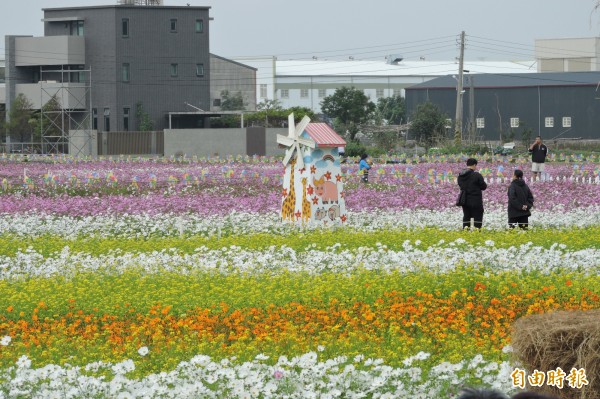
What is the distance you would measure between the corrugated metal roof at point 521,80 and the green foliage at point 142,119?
22.0 meters

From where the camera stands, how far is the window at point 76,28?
65.5 metres

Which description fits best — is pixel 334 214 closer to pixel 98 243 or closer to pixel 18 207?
pixel 98 243

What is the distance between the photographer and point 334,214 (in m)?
22.4

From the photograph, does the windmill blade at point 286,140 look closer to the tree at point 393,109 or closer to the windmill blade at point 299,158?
the windmill blade at point 299,158

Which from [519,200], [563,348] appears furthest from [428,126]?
[563,348]

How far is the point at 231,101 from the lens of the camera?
77562 millimetres

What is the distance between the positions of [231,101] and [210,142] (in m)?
18.3

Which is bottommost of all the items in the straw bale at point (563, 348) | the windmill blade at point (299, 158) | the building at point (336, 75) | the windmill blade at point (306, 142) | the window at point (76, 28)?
the straw bale at point (563, 348)

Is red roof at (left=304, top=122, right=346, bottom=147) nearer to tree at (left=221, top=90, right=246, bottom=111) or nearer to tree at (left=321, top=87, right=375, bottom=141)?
tree at (left=321, top=87, right=375, bottom=141)

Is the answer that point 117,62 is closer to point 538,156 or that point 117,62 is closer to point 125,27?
point 125,27

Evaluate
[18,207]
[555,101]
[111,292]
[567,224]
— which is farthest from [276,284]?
[555,101]

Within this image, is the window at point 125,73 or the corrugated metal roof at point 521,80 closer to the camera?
the window at point 125,73

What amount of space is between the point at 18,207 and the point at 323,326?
14988 millimetres

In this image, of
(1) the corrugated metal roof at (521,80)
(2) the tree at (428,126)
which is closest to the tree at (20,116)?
(2) the tree at (428,126)
